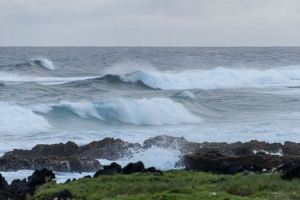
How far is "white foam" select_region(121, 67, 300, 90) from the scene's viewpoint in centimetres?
5759

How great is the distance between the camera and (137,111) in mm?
33969

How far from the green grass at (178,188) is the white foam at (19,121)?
13.7 metres

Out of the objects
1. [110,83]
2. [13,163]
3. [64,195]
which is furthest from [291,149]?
[110,83]

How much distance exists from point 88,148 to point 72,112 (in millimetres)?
12935

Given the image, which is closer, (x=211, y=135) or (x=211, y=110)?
(x=211, y=135)

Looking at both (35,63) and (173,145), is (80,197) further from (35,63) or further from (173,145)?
(35,63)

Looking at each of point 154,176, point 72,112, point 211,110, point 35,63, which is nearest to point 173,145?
point 154,176

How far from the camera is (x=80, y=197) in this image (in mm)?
11977

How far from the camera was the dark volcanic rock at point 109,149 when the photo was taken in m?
20.3

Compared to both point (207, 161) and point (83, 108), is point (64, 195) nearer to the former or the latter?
point (207, 161)

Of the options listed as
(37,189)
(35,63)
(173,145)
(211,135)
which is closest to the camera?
(37,189)

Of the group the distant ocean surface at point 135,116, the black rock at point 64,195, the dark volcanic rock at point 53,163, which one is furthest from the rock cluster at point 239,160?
the black rock at point 64,195

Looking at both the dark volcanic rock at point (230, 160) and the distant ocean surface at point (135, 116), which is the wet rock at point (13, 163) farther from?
the dark volcanic rock at point (230, 160)

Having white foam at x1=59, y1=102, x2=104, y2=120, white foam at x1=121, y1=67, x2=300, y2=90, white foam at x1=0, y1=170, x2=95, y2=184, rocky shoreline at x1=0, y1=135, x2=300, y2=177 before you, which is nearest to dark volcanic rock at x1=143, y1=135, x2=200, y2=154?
rocky shoreline at x1=0, y1=135, x2=300, y2=177
